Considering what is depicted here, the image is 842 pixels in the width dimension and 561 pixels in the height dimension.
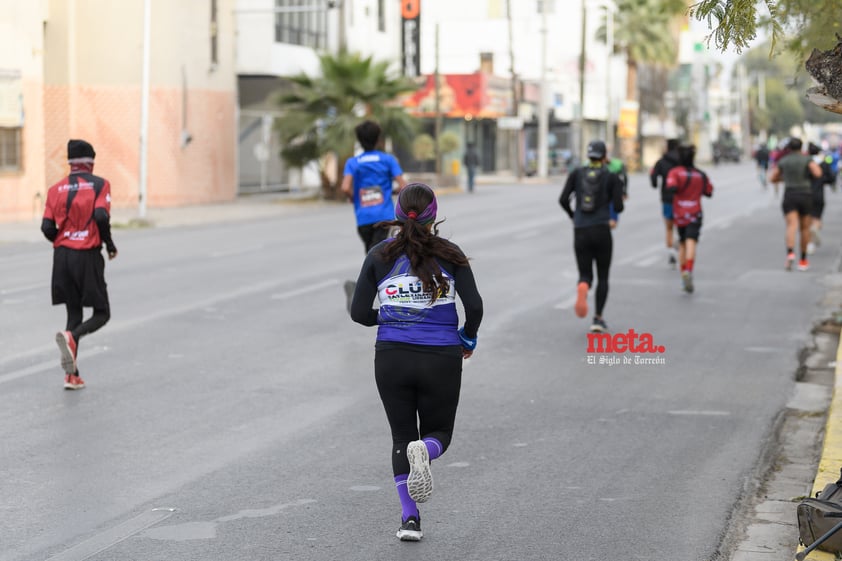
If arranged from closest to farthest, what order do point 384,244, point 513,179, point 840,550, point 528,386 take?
point 840,550
point 384,244
point 528,386
point 513,179

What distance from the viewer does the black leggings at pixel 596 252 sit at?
1263 centimetres

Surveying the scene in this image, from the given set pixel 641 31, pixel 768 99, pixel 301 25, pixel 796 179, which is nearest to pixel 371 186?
pixel 796 179

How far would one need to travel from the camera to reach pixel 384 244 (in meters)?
6.09

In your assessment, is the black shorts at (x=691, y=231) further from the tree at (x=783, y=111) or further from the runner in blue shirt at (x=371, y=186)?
the tree at (x=783, y=111)

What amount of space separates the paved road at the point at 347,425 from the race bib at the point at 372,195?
4.12 ft

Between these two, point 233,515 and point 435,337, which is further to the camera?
point 233,515

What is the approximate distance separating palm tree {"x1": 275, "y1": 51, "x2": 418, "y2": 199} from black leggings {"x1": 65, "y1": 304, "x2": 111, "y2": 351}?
2794 centimetres

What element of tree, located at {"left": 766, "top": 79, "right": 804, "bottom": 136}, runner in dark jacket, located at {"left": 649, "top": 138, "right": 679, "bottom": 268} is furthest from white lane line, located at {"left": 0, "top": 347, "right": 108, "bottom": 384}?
tree, located at {"left": 766, "top": 79, "right": 804, "bottom": 136}

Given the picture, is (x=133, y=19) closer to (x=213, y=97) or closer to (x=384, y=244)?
(x=213, y=97)

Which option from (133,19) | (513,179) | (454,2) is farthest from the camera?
(454,2)

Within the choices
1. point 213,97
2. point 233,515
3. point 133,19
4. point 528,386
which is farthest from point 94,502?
point 213,97

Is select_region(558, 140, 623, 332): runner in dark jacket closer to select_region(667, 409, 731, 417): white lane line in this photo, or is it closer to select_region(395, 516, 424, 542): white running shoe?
select_region(667, 409, 731, 417): white lane line

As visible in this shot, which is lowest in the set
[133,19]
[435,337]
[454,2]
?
[435,337]

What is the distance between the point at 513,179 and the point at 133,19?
105 feet
